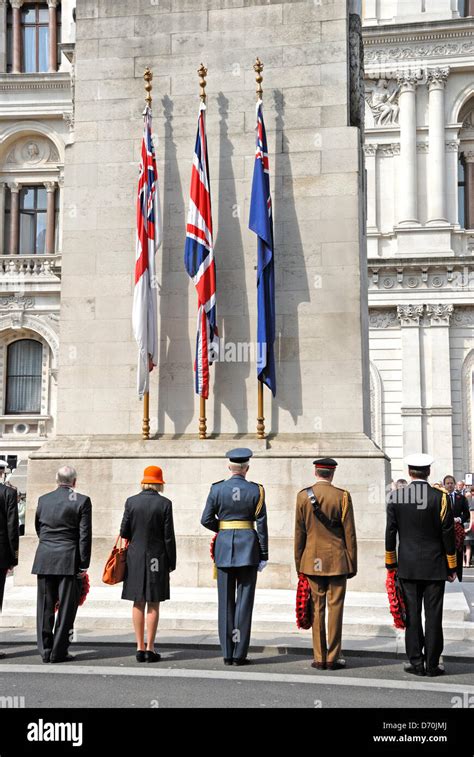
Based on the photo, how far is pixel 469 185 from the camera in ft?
121

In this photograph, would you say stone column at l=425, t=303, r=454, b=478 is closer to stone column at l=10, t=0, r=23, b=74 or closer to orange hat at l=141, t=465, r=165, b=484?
stone column at l=10, t=0, r=23, b=74

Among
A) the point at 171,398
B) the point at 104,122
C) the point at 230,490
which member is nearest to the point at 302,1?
the point at 104,122

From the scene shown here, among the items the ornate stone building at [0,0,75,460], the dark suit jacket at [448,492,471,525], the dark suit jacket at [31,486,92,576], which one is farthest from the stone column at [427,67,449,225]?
the dark suit jacket at [31,486,92,576]

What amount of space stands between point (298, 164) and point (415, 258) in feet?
69.9

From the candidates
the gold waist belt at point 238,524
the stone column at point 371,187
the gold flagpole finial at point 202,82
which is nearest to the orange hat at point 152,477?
the gold waist belt at point 238,524

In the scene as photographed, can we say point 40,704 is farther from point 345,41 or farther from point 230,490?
point 345,41

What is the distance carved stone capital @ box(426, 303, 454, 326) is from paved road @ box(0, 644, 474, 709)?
26.0 meters

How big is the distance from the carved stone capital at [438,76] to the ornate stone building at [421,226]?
4 centimetres

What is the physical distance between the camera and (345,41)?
1414cm

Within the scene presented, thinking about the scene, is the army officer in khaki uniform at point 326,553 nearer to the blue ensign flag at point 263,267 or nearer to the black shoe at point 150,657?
the black shoe at point 150,657

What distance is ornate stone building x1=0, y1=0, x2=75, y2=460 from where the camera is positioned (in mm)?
39594

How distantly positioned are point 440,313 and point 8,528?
26686 mm

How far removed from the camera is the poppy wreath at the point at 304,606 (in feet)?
30.6

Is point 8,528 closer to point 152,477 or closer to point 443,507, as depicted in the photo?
point 152,477
